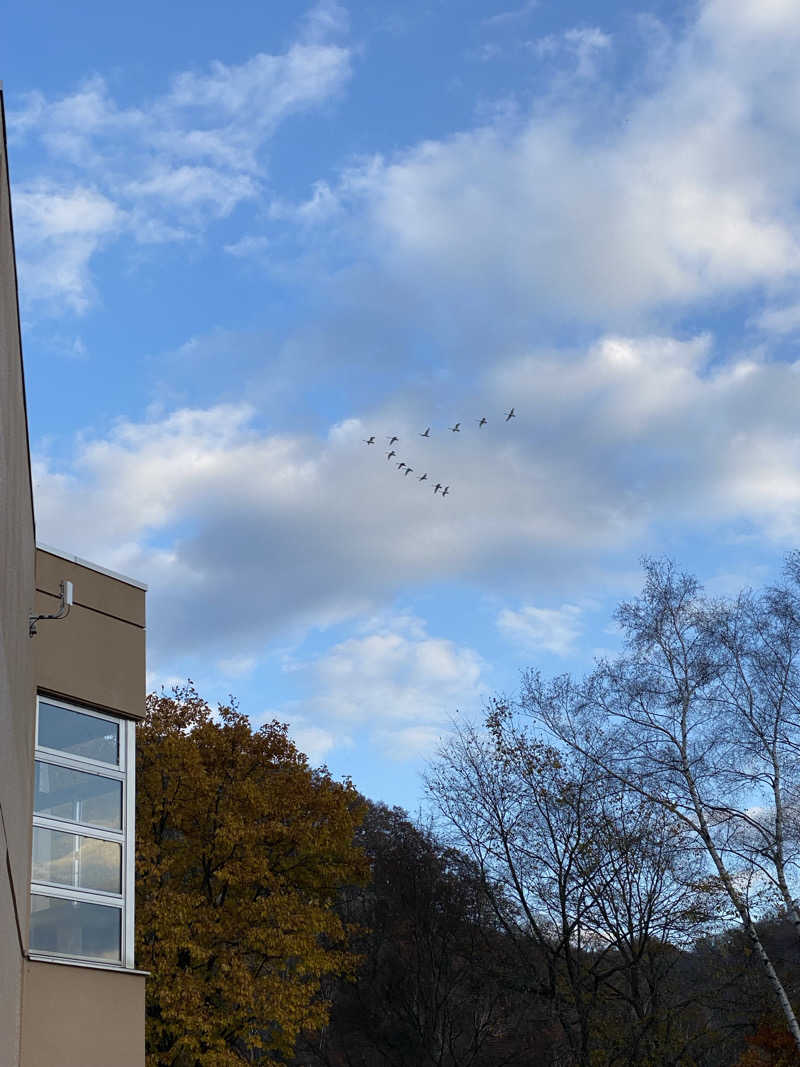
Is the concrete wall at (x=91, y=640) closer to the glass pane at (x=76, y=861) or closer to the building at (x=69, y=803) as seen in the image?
the building at (x=69, y=803)

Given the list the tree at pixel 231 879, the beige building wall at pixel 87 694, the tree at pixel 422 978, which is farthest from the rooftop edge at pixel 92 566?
the tree at pixel 422 978

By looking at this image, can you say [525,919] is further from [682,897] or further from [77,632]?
[77,632]

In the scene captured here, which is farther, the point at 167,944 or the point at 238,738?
the point at 238,738

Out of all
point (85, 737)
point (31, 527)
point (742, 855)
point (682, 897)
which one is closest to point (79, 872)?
point (85, 737)

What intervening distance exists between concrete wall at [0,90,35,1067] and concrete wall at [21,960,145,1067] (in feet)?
1.70

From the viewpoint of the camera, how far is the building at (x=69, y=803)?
8.43 m

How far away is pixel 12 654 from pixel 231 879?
50.4ft

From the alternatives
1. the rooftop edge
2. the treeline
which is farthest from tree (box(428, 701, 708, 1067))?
the rooftop edge

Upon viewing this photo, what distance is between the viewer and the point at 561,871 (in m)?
25.1

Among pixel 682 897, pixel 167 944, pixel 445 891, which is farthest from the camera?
pixel 445 891

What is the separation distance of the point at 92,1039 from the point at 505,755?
689 inches

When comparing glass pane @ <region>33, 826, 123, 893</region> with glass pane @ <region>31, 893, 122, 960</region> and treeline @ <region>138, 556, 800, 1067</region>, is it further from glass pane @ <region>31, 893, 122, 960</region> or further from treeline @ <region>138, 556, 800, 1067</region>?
treeline @ <region>138, 556, 800, 1067</region>

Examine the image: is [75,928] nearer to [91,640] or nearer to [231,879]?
[91,640]

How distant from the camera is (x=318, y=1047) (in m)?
30.4
